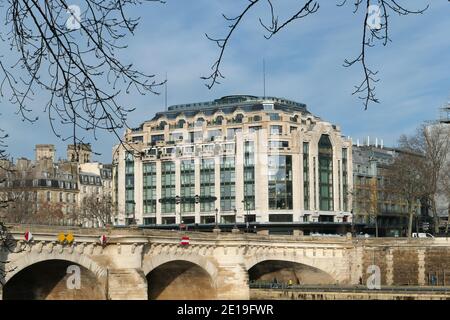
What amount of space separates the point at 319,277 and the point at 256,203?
26344mm

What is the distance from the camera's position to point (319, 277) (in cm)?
7444

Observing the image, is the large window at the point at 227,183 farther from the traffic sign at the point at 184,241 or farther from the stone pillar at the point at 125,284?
the stone pillar at the point at 125,284

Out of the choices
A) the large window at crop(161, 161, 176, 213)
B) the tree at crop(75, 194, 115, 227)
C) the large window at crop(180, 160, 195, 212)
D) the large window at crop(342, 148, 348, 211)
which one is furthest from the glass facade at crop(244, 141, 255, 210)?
the tree at crop(75, 194, 115, 227)

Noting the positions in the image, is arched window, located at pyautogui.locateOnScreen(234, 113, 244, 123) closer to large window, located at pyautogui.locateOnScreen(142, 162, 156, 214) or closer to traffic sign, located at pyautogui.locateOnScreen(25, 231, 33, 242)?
large window, located at pyautogui.locateOnScreen(142, 162, 156, 214)

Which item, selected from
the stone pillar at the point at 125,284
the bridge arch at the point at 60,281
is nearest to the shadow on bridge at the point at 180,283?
the stone pillar at the point at 125,284

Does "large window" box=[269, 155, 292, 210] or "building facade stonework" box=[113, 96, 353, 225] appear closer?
"large window" box=[269, 155, 292, 210]

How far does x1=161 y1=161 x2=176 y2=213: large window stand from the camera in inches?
4114

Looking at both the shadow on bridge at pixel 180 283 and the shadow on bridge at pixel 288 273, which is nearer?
the shadow on bridge at pixel 180 283

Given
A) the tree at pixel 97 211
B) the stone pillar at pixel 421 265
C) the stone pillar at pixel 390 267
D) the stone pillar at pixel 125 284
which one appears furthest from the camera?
the tree at pixel 97 211

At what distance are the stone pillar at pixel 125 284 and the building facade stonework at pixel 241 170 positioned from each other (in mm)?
43601

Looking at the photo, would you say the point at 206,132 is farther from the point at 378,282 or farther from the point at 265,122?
the point at 378,282

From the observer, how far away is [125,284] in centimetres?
5266

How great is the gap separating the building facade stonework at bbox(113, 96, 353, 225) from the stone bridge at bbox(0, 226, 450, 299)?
21188mm

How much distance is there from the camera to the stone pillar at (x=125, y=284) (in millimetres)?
52438
